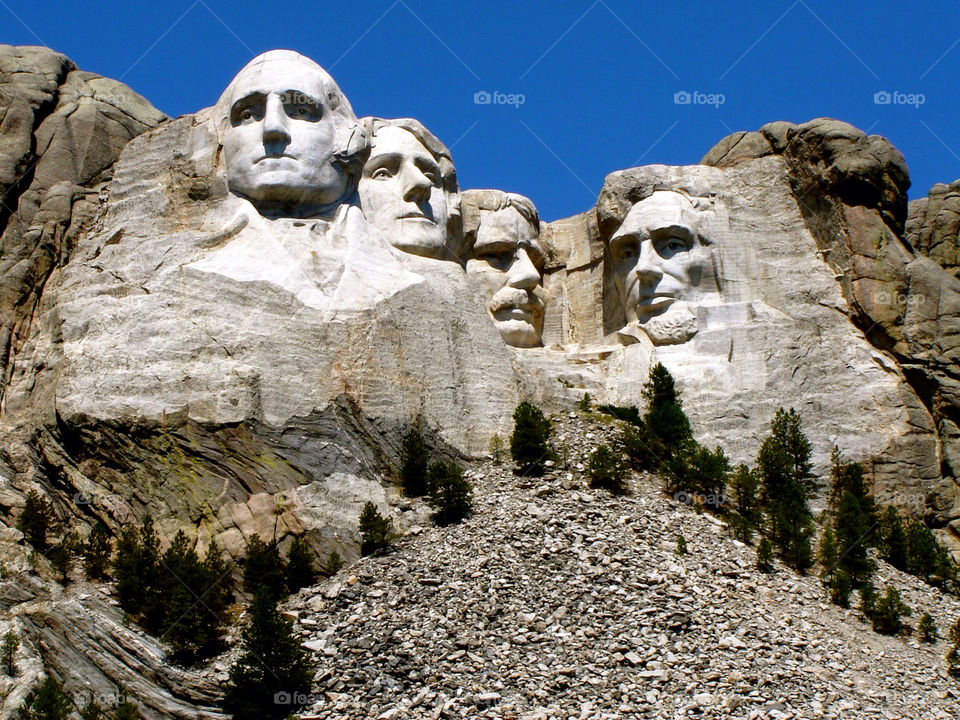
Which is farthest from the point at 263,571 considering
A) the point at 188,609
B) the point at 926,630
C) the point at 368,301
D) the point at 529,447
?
the point at 926,630

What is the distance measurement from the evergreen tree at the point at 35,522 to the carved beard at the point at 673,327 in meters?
9.33

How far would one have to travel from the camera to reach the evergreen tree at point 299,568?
64.9ft

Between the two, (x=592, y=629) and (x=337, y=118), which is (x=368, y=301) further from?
(x=592, y=629)

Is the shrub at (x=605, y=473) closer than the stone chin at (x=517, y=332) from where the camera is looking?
Yes

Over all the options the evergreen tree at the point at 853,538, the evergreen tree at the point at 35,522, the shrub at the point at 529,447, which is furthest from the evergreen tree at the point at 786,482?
the evergreen tree at the point at 35,522

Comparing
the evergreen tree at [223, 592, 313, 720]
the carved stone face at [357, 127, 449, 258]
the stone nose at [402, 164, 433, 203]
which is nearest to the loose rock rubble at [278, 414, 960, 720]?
the evergreen tree at [223, 592, 313, 720]

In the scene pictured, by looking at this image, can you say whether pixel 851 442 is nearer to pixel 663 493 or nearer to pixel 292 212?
pixel 663 493

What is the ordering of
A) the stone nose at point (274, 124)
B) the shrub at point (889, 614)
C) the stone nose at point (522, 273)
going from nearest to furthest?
the shrub at point (889, 614) → the stone nose at point (274, 124) → the stone nose at point (522, 273)

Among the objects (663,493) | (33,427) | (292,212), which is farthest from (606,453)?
(33,427)

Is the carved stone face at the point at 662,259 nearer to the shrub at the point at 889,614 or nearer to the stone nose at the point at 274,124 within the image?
the stone nose at the point at 274,124

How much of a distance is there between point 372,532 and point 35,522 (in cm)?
382

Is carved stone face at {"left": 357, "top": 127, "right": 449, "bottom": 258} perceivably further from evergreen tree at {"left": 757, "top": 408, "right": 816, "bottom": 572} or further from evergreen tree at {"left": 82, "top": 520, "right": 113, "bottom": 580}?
evergreen tree at {"left": 82, "top": 520, "right": 113, "bottom": 580}

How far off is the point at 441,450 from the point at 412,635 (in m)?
4.07

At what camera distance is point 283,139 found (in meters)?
23.1
